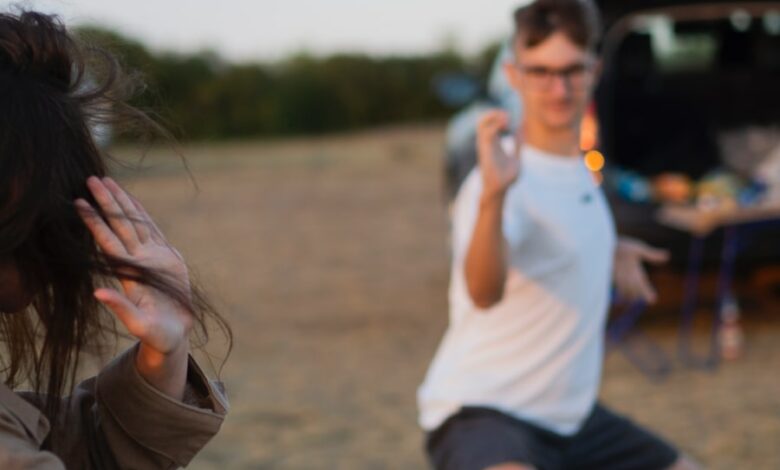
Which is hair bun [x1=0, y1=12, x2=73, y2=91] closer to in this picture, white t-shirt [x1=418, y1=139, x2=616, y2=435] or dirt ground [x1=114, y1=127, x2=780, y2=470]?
dirt ground [x1=114, y1=127, x2=780, y2=470]

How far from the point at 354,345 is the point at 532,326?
4.26 meters

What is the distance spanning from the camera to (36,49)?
1534 millimetres

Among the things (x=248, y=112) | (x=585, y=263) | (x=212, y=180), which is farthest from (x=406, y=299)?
(x=248, y=112)

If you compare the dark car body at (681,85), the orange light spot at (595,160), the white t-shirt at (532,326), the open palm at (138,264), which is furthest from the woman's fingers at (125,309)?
the dark car body at (681,85)

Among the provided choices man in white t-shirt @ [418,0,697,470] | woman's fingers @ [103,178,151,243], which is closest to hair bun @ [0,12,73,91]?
woman's fingers @ [103,178,151,243]

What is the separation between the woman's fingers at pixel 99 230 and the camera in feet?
4.88

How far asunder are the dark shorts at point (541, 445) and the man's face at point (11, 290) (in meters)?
1.38

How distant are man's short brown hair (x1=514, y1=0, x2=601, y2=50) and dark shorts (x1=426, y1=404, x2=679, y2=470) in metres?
0.93

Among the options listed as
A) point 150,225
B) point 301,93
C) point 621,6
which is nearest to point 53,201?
point 150,225

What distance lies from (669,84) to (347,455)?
15.8ft

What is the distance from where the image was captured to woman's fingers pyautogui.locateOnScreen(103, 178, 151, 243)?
154cm

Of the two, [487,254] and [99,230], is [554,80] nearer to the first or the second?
[487,254]

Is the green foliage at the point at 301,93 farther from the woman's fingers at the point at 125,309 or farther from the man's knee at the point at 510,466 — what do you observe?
the woman's fingers at the point at 125,309

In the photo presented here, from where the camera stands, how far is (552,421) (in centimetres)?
287
